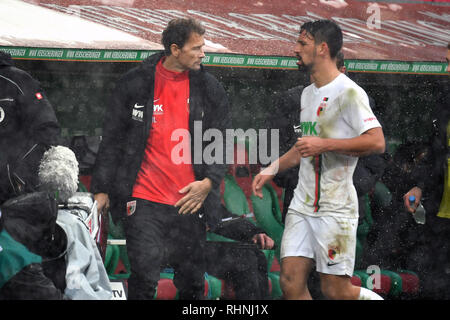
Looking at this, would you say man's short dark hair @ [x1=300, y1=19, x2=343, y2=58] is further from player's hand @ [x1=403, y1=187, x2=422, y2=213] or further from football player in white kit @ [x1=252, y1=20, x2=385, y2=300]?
player's hand @ [x1=403, y1=187, x2=422, y2=213]

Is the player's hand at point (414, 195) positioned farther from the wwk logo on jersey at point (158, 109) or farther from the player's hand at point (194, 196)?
the wwk logo on jersey at point (158, 109)

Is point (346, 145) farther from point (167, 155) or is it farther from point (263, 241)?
point (263, 241)

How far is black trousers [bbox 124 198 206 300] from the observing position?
329 centimetres

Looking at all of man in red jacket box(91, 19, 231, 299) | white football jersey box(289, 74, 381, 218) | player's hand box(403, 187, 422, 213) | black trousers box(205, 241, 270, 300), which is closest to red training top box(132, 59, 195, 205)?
man in red jacket box(91, 19, 231, 299)

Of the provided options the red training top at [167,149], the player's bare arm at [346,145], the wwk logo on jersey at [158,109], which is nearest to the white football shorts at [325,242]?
the player's bare arm at [346,145]

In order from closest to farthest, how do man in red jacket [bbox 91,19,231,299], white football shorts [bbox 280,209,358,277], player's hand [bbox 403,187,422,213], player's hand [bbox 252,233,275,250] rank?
white football shorts [bbox 280,209,358,277], man in red jacket [bbox 91,19,231,299], player's hand [bbox 403,187,422,213], player's hand [bbox 252,233,275,250]

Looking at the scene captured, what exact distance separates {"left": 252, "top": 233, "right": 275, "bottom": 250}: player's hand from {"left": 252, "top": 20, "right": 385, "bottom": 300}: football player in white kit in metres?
0.66

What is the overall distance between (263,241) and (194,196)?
67cm

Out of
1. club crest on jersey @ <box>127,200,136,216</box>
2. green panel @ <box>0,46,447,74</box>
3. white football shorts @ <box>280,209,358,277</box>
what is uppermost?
green panel @ <box>0,46,447,74</box>

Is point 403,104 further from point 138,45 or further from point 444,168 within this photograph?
point 138,45

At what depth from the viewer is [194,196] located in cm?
342

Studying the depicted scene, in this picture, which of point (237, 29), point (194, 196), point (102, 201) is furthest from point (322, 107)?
point (237, 29)

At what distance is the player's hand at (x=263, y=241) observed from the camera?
3916 mm

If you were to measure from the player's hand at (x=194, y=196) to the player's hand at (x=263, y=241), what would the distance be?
593mm
